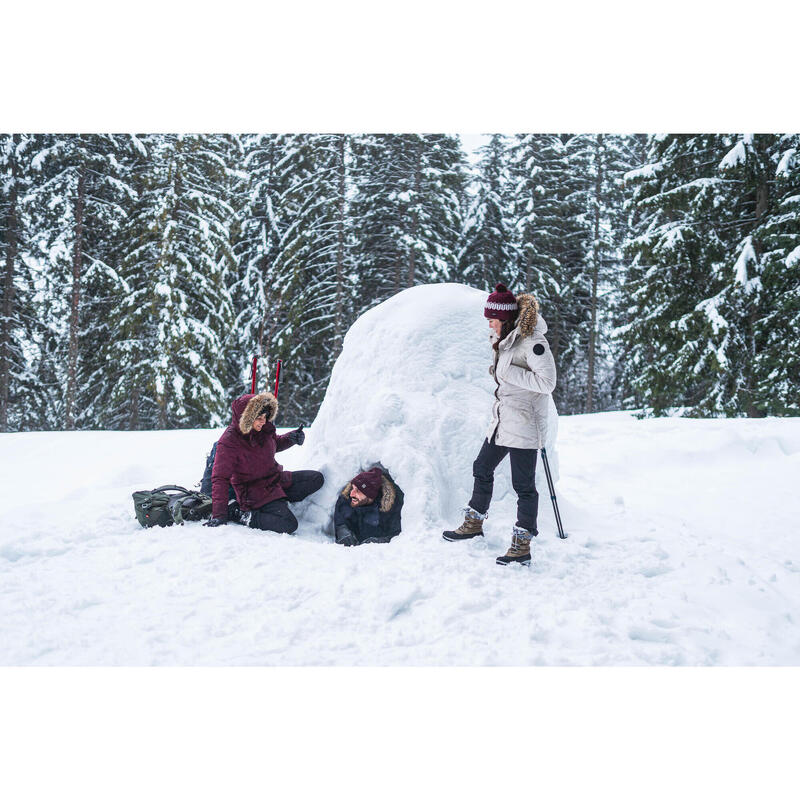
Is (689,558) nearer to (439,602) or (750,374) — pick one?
(439,602)

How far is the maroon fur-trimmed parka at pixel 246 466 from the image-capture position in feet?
14.4

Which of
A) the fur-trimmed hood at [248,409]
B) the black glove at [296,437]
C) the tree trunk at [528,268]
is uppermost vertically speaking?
the tree trunk at [528,268]

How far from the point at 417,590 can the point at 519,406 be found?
1.34 meters

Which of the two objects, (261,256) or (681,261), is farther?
(261,256)

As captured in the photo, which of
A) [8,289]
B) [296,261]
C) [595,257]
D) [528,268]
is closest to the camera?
[8,289]

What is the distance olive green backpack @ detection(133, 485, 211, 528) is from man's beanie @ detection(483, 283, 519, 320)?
2.79 metres

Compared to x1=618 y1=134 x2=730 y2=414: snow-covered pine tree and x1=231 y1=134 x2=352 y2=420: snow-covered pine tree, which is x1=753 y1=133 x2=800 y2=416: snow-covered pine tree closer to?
x1=618 y1=134 x2=730 y2=414: snow-covered pine tree

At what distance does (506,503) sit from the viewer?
4363 mm

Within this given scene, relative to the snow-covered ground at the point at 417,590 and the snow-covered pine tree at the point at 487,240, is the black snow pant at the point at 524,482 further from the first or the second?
the snow-covered pine tree at the point at 487,240

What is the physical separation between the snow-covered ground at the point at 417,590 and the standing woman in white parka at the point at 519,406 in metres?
0.27

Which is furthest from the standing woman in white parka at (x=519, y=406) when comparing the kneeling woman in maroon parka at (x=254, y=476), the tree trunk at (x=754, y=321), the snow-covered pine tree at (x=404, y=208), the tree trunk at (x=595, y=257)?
the tree trunk at (x=595, y=257)

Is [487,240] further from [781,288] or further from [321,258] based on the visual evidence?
[781,288]

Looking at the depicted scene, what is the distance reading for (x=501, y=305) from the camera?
3682 millimetres

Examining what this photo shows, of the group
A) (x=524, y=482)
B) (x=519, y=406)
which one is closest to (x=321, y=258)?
(x=519, y=406)
